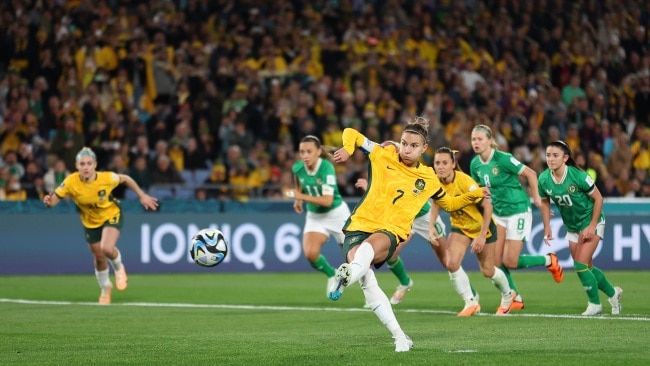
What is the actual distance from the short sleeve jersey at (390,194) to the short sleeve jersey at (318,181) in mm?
5973

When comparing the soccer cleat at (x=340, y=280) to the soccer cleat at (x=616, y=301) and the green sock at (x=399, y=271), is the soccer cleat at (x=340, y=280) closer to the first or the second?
the soccer cleat at (x=616, y=301)

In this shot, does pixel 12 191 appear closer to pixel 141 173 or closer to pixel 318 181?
pixel 141 173

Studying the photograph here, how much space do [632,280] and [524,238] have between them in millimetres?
5700

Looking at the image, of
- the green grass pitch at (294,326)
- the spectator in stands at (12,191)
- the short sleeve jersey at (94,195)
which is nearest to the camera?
the green grass pitch at (294,326)

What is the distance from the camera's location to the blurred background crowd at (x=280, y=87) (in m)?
23.4

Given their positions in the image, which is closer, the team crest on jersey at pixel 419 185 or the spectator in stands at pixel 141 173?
the team crest on jersey at pixel 419 185

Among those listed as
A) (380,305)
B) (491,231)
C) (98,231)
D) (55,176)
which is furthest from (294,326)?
(55,176)

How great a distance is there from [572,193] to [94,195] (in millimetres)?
7084

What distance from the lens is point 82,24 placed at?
84.4ft

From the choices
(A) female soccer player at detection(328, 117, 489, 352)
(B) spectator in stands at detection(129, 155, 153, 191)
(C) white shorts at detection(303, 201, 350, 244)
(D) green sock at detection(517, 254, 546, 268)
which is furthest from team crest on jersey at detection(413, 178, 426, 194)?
(B) spectator in stands at detection(129, 155, 153, 191)

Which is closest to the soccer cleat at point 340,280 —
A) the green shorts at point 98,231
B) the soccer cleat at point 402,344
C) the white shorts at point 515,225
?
the soccer cleat at point 402,344

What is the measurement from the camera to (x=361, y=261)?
10.3 m

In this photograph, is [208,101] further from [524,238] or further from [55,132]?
[524,238]

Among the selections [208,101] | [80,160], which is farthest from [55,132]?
[80,160]
